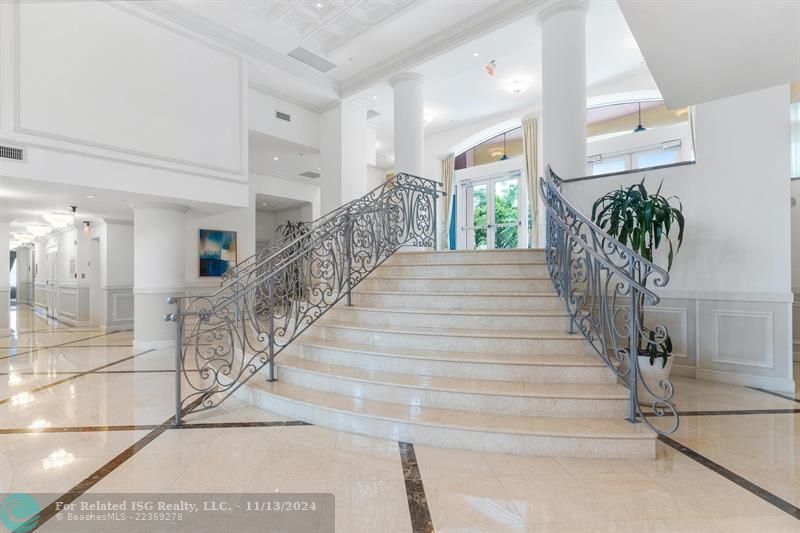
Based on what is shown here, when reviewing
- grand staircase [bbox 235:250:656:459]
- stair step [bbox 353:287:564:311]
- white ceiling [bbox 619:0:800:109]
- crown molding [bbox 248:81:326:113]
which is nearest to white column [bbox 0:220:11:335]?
crown molding [bbox 248:81:326:113]

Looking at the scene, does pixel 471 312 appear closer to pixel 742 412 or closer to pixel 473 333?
pixel 473 333

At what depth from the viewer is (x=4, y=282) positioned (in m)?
8.89

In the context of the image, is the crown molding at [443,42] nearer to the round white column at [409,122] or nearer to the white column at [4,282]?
the round white column at [409,122]

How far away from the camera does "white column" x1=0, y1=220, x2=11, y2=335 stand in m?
8.65

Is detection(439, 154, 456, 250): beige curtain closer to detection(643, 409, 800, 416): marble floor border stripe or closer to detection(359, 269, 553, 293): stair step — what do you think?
detection(359, 269, 553, 293): stair step

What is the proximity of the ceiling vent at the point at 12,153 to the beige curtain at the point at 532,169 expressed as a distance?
9.26 m

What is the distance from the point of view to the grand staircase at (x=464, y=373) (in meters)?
2.56

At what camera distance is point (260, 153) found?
9477 millimetres

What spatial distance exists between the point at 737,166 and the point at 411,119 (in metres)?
5.42

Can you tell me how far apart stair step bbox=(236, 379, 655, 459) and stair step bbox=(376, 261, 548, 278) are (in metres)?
1.98

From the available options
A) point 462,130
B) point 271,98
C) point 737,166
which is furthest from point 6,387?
point 462,130

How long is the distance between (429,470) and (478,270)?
261 centimetres

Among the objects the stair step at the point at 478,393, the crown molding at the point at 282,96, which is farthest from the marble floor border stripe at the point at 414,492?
the crown molding at the point at 282,96

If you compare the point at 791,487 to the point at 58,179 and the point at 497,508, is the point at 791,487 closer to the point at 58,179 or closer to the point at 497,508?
the point at 497,508
